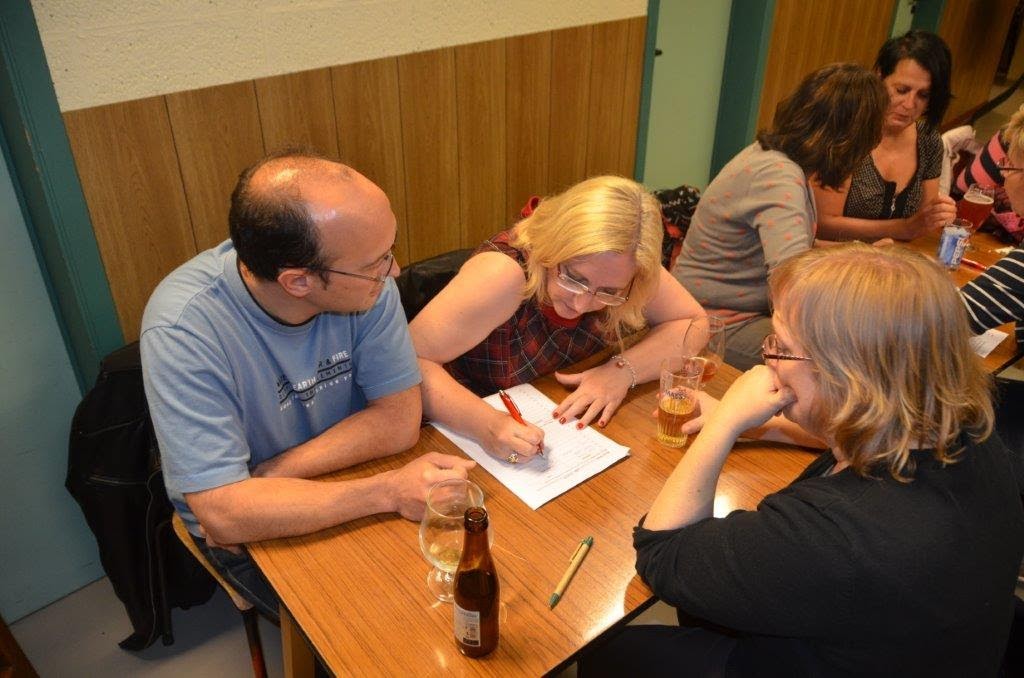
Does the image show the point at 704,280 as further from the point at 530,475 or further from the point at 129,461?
the point at 129,461

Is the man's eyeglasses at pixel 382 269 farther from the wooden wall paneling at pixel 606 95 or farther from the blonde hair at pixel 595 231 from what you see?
the wooden wall paneling at pixel 606 95

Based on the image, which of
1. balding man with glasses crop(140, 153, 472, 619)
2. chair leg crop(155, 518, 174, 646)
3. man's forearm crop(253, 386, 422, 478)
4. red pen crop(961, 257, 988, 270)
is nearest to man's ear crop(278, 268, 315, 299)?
balding man with glasses crop(140, 153, 472, 619)

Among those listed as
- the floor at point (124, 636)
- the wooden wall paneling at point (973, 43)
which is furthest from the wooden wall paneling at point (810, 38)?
the floor at point (124, 636)

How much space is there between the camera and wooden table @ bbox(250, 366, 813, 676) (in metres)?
1.09

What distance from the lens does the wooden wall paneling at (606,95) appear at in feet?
9.71

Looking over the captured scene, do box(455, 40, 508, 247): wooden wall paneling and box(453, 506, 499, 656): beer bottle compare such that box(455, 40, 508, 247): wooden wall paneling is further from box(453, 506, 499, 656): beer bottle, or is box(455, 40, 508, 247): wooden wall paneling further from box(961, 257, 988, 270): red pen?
box(453, 506, 499, 656): beer bottle

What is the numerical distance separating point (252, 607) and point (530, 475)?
0.75 m

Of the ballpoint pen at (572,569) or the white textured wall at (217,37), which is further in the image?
the white textured wall at (217,37)

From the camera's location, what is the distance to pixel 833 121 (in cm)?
224

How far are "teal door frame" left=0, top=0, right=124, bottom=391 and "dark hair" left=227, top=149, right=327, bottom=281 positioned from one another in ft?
2.23

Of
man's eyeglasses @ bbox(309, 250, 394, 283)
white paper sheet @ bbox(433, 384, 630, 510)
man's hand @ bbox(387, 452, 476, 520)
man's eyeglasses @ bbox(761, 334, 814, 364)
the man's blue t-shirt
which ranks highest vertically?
man's eyeglasses @ bbox(309, 250, 394, 283)

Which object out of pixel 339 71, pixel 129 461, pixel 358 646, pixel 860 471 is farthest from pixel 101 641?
pixel 860 471

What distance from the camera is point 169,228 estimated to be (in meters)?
1.97

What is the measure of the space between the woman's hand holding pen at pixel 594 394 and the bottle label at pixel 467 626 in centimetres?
63
